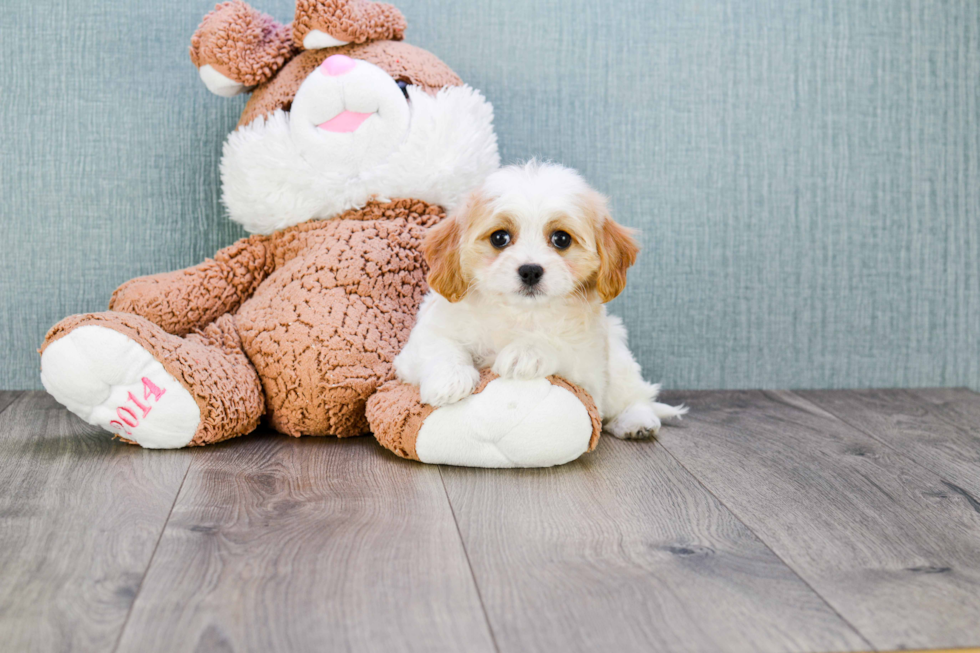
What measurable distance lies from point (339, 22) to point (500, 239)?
0.66 metres

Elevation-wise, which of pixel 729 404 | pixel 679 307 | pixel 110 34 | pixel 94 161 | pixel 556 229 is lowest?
pixel 729 404

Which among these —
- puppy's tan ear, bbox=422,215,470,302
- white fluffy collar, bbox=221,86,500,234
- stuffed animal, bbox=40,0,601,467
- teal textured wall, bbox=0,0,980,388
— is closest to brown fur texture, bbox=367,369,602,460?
stuffed animal, bbox=40,0,601,467

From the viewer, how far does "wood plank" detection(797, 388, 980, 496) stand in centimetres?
154

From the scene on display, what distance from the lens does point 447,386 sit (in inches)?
54.4

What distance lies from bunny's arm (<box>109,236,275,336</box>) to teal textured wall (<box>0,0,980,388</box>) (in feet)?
0.87

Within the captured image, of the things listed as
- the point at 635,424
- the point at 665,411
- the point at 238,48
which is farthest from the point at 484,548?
the point at 238,48

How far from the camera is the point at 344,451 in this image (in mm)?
1536

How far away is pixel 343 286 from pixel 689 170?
986 mm

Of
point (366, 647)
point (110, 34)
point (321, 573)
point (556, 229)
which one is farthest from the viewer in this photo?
point (110, 34)

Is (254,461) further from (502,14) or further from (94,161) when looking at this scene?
(502,14)

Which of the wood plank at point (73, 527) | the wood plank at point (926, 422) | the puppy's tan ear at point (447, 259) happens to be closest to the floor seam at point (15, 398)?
the wood plank at point (73, 527)

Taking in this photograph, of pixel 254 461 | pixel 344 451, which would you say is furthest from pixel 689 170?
pixel 254 461

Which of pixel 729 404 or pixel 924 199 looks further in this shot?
pixel 924 199

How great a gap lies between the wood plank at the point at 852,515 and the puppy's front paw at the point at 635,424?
5 centimetres
